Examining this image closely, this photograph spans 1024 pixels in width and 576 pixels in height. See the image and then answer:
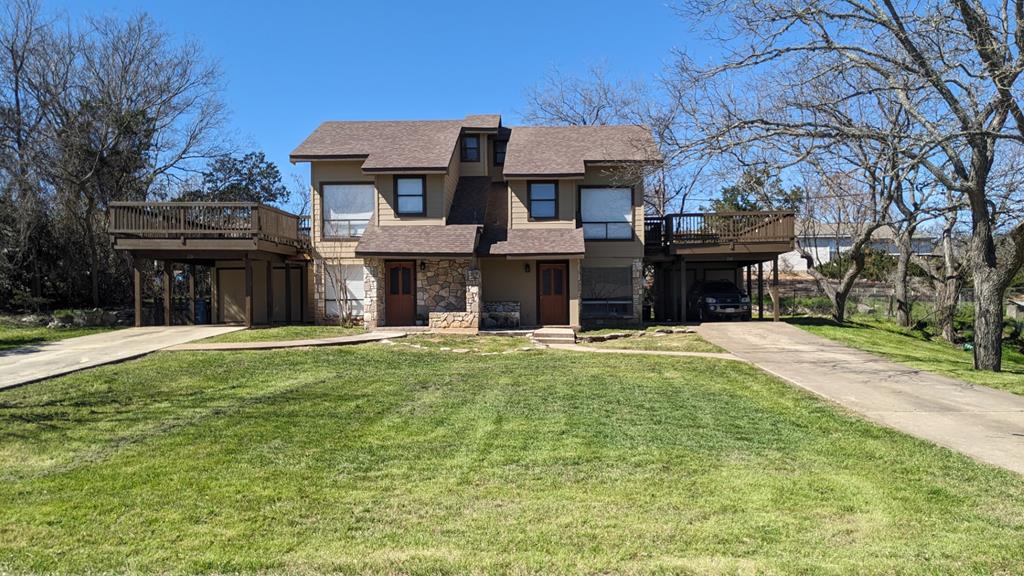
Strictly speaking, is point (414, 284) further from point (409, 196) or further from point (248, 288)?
point (248, 288)

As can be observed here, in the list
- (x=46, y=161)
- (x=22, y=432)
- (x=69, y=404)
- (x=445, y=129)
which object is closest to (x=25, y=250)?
(x=46, y=161)

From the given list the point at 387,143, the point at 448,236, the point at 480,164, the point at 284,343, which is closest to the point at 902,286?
the point at 480,164

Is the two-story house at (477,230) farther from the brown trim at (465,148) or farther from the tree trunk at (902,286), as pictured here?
the tree trunk at (902,286)

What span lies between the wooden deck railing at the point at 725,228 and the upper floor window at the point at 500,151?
20.0ft

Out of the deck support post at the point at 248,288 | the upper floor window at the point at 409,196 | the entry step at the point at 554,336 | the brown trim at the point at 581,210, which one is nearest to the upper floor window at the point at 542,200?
the brown trim at the point at 581,210

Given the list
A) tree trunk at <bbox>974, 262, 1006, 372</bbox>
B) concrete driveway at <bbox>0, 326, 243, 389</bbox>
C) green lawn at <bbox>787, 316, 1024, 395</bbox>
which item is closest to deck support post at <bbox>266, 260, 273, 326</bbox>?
concrete driveway at <bbox>0, 326, 243, 389</bbox>

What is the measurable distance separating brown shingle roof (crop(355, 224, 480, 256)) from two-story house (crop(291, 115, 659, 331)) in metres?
0.06

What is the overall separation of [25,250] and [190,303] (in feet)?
17.3

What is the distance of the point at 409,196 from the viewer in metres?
21.0

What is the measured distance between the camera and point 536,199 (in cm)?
2117

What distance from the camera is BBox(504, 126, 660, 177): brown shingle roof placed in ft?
67.7

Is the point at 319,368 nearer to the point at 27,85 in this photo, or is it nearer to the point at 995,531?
the point at 995,531

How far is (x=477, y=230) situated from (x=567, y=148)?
15.9 feet

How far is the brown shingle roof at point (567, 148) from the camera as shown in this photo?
20625 mm
